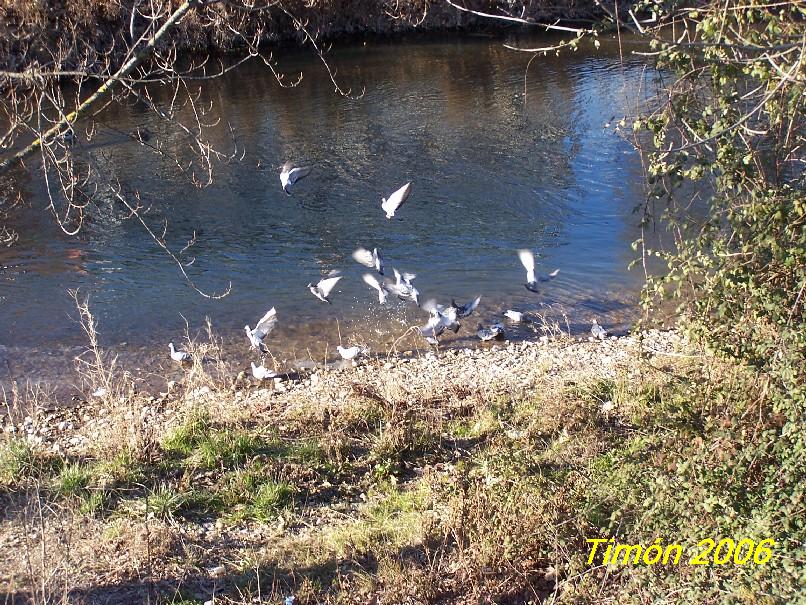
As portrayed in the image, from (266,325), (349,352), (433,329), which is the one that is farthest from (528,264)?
Result: (266,325)

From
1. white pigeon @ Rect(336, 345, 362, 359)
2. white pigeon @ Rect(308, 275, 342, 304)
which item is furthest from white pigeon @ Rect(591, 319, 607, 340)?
white pigeon @ Rect(308, 275, 342, 304)

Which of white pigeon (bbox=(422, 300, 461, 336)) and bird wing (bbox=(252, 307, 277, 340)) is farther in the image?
white pigeon (bbox=(422, 300, 461, 336))

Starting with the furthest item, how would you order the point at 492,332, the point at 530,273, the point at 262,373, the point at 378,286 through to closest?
the point at 378,286
the point at 530,273
the point at 492,332
the point at 262,373

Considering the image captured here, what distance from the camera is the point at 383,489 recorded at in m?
5.36

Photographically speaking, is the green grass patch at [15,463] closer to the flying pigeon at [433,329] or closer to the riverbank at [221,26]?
the flying pigeon at [433,329]

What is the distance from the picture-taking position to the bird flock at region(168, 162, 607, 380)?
25.9ft

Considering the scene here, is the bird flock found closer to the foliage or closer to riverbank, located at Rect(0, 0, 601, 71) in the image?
the foliage

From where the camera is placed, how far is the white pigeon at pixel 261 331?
782cm

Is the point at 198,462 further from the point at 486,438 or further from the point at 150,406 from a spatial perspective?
the point at 486,438

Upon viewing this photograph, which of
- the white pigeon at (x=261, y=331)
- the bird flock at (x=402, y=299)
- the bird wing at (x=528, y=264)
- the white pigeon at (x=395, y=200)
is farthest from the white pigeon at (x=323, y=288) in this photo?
the bird wing at (x=528, y=264)

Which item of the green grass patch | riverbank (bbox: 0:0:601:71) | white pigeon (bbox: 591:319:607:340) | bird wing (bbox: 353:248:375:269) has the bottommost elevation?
white pigeon (bbox: 591:319:607:340)

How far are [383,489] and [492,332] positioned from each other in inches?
129

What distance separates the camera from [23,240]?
35.3 ft

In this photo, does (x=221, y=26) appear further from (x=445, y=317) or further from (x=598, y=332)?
(x=598, y=332)
